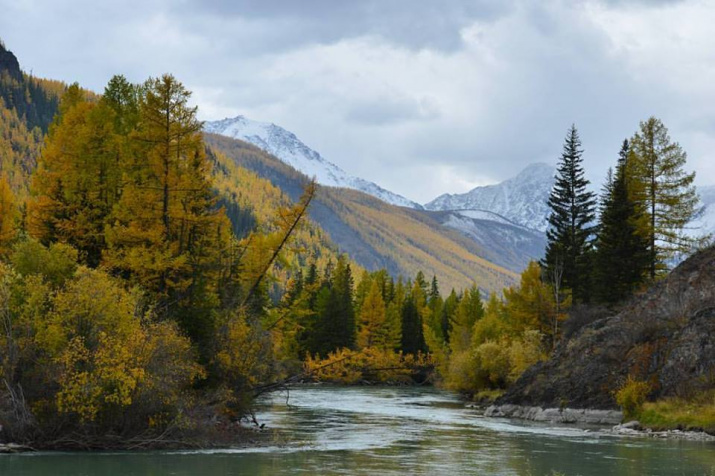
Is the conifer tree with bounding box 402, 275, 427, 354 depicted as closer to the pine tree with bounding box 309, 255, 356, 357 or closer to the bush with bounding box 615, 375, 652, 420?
the pine tree with bounding box 309, 255, 356, 357

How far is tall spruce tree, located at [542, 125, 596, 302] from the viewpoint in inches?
3054

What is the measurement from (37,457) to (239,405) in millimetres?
12503

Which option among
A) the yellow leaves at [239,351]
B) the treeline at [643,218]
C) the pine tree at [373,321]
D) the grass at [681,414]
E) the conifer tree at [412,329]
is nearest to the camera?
the yellow leaves at [239,351]

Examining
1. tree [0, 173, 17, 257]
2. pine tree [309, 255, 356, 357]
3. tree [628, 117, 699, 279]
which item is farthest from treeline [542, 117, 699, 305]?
pine tree [309, 255, 356, 357]

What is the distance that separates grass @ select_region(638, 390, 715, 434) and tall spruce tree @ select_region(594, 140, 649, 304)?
19.8 m

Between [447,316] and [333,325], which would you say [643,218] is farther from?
[447,316]

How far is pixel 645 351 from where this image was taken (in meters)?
53.9

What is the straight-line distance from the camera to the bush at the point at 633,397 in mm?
50156

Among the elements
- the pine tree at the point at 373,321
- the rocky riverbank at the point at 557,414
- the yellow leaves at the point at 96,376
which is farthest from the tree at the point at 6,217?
the pine tree at the point at 373,321

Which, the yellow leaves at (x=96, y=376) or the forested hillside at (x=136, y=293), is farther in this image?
the forested hillside at (x=136, y=293)

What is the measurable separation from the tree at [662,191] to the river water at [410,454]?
22.1 m

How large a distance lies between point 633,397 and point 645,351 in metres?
4.63

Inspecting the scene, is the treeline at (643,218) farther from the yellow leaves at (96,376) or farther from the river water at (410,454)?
the yellow leaves at (96,376)

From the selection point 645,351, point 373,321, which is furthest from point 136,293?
point 373,321
